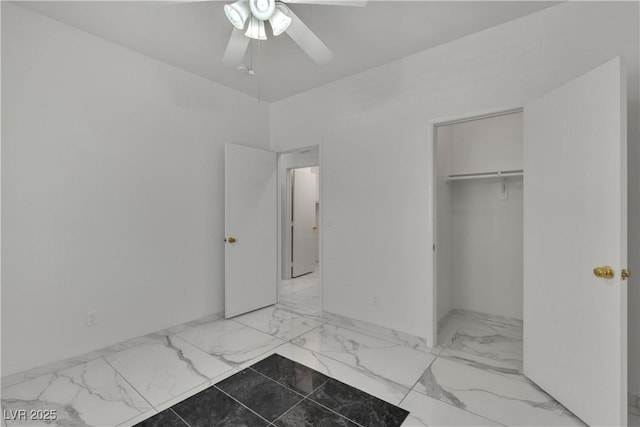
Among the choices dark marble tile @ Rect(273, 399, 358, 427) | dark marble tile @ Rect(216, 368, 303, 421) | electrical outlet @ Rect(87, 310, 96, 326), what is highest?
electrical outlet @ Rect(87, 310, 96, 326)

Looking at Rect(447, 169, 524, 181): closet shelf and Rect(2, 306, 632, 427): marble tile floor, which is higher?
Rect(447, 169, 524, 181): closet shelf

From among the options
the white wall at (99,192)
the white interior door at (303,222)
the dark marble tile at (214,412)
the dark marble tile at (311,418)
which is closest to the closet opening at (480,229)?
the dark marble tile at (311,418)

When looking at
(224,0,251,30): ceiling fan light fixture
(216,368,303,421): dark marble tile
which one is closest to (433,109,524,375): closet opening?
(216,368,303,421): dark marble tile

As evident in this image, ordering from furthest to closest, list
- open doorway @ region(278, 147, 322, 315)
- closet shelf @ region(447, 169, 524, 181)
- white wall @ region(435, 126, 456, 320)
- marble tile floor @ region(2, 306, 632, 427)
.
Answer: open doorway @ region(278, 147, 322, 315) → white wall @ region(435, 126, 456, 320) → closet shelf @ region(447, 169, 524, 181) → marble tile floor @ region(2, 306, 632, 427)

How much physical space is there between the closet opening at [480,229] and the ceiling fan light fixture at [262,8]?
6.96 ft

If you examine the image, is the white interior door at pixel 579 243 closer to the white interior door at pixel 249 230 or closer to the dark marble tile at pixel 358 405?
the dark marble tile at pixel 358 405

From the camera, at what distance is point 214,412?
5.74 ft

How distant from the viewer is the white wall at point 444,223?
9.98ft

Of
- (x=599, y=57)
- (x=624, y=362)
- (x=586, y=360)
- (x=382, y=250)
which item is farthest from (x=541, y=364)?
(x=599, y=57)

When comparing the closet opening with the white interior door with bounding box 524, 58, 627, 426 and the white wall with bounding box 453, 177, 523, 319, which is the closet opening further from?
the white interior door with bounding box 524, 58, 627, 426

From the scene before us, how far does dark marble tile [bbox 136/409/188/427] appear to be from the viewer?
1.64 m

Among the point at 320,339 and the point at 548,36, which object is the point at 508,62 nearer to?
the point at 548,36

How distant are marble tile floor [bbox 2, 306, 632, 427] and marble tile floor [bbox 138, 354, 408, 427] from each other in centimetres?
4

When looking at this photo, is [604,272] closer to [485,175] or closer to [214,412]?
[485,175]
